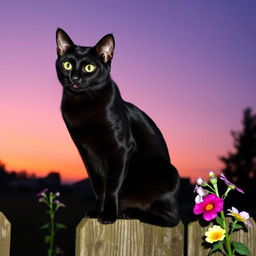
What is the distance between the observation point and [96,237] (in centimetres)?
288

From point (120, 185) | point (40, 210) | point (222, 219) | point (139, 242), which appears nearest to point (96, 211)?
point (120, 185)

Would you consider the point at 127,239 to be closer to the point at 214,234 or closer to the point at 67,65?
the point at 214,234

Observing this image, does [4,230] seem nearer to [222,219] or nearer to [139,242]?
[139,242]

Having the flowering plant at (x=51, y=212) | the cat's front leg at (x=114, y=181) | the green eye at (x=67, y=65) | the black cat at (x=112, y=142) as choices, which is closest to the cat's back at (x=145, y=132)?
the black cat at (x=112, y=142)

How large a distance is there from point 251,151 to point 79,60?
29.5 meters

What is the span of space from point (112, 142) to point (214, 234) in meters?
0.96

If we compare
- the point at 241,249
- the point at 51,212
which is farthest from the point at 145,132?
the point at 51,212

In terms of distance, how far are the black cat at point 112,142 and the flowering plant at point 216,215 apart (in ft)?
1.16

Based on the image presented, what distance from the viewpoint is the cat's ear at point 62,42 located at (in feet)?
12.3

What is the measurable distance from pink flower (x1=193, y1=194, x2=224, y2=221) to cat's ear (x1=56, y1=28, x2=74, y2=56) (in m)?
1.75

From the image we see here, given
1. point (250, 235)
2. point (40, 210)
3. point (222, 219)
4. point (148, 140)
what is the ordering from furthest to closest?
point (40, 210) → point (148, 140) → point (250, 235) → point (222, 219)

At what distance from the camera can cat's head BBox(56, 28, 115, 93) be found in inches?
140

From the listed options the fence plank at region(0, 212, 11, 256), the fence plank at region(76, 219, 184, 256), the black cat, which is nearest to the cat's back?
the black cat

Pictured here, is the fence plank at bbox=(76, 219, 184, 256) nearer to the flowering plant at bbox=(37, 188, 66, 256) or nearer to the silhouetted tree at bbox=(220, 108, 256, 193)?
the flowering plant at bbox=(37, 188, 66, 256)
